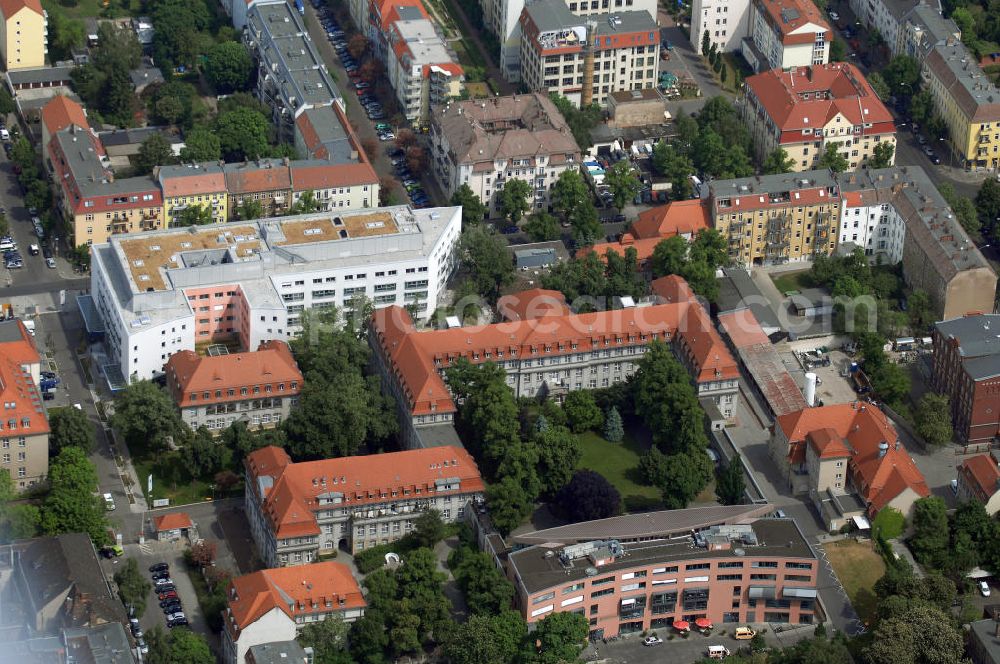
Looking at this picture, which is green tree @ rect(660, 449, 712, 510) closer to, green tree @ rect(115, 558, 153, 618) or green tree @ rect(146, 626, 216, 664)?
green tree @ rect(146, 626, 216, 664)

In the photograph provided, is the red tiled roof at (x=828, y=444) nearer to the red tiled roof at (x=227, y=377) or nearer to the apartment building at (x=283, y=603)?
the apartment building at (x=283, y=603)

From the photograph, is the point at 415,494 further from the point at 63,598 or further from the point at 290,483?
the point at 63,598

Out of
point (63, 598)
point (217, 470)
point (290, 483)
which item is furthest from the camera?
point (217, 470)

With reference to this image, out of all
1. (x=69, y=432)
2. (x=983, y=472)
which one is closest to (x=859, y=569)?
(x=983, y=472)

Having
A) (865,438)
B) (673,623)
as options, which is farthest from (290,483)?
(865,438)

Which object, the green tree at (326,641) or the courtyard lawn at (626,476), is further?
the courtyard lawn at (626,476)

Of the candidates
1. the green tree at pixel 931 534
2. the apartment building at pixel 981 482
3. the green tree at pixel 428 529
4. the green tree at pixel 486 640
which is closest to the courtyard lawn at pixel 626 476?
the green tree at pixel 428 529
